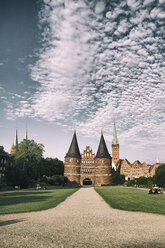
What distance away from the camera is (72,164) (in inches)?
2510

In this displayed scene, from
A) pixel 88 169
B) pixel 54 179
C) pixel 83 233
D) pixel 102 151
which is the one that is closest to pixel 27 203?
pixel 83 233

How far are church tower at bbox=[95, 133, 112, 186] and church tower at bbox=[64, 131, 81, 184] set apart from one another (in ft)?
22.2

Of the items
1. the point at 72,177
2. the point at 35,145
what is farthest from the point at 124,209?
the point at 72,177

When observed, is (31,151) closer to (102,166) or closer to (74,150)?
(74,150)

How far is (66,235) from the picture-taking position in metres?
6.49

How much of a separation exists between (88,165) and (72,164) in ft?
21.3

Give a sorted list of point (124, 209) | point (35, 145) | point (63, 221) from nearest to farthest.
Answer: point (63, 221), point (124, 209), point (35, 145)

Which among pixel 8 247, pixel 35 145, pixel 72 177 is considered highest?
pixel 35 145

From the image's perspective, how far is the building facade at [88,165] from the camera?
6297 cm

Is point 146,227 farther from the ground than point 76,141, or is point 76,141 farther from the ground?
point 76,141

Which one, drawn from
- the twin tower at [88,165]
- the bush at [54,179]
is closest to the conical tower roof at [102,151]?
the twin tower at [88,165]

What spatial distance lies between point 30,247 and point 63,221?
3.59 metres

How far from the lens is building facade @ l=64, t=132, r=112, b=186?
6297cm

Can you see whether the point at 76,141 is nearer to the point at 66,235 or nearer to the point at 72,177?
the point at 72,177
